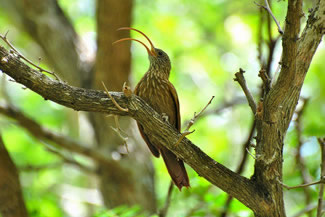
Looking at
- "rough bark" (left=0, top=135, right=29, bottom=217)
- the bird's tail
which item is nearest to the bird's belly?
the bird's tail

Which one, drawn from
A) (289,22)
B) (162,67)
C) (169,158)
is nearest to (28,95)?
(162,67)

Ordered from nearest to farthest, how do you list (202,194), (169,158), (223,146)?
(169,158), (202,194), (223,146)

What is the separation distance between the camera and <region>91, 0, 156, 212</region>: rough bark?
5.38 meters

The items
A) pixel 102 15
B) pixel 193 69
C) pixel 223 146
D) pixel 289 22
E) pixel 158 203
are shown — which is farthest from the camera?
pixel 193 69

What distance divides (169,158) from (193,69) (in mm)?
6843

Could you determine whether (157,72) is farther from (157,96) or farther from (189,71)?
(189,71)

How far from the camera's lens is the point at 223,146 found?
377 inches

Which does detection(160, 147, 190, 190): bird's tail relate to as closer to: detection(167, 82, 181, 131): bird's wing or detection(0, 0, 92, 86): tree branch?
detection(167, 82, 181, 131): bird's wing

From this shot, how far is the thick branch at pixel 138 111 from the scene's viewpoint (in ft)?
8.93

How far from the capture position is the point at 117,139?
5.86m

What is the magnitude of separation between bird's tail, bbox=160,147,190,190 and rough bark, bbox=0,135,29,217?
1451 millimetres

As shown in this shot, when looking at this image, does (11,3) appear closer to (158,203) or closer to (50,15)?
(50,15)

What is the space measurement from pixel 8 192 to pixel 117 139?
215 cm

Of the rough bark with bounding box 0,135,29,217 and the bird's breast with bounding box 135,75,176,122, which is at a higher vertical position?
the bird's breast with bounding box 135,75,176,122
